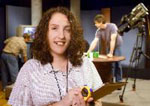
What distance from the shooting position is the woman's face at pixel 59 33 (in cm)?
117

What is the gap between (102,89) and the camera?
993 millimetres

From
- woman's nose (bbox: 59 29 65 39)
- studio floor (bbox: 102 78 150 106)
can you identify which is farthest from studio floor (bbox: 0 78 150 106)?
woman's nose (bbox: 59 29 65 39)

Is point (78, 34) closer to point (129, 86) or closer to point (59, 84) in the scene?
point (59, 84)

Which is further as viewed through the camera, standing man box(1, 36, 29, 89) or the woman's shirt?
standing man box(1, 36, 29, 89)

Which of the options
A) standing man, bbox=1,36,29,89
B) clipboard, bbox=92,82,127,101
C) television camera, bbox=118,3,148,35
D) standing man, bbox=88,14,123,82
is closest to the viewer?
→ clipboard, bbox=92,82,127,101

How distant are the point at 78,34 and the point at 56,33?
5.8 inches

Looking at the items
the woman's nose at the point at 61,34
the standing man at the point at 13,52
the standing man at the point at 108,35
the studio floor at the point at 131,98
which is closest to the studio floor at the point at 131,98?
the studio floor at the point at 131,98

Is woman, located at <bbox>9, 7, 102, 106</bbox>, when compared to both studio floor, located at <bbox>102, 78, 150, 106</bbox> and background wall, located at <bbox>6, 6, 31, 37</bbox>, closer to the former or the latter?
studio floor, located at <bbox>102, 78, 150, 106</bbox>

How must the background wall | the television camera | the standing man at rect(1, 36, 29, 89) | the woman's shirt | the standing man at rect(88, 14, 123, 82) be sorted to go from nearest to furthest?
the woman's shirt, the television camera, the standing man at rect(88, 14, 123, 82), the standing man at rect(1, 36, 29, 89), the background wall

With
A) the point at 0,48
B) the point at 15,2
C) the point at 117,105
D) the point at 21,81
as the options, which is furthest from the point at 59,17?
the point at 15,2

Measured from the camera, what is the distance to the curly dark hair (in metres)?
1.23

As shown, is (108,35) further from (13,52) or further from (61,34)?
(61,34)

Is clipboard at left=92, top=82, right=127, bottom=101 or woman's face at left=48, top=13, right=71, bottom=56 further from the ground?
woman's face at left=48, top=13, right=71, bottom=56

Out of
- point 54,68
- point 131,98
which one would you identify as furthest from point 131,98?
point 54,68
